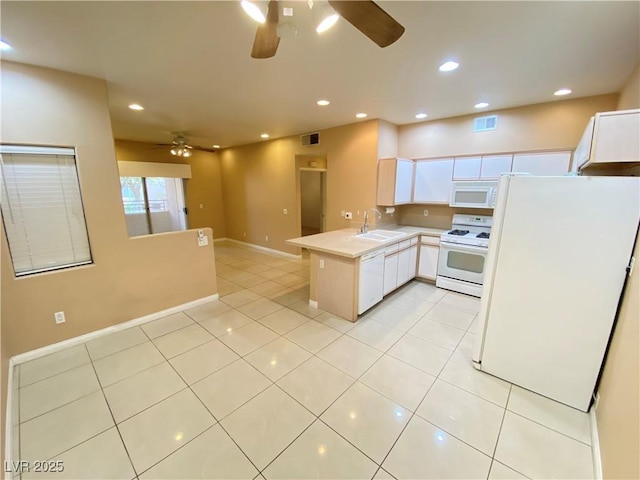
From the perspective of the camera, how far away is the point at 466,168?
3979 millimetres

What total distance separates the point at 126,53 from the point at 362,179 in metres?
3.34

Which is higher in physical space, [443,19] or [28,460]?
[443,19]

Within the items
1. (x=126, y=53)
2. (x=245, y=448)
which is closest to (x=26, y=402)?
(x=245, y=448)

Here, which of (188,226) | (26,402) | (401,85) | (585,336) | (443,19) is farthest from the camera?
(188,226)

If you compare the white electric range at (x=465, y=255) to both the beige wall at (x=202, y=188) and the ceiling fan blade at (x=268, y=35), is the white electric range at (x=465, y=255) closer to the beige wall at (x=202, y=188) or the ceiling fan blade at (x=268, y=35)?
the ceiling fan blade at (x=268, y=35)

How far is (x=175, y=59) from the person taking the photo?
7.40 feet

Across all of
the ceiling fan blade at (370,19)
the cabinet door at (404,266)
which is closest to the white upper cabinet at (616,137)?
the ceiling fan blade at (370,19)

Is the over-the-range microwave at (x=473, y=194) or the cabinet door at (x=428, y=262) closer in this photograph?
the over-the-range microwave at (x=473, y=194)

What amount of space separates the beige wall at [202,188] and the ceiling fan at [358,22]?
19.7 ft

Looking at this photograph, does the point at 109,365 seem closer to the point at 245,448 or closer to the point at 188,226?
the point at 245,448

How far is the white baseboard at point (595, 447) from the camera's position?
1.46m

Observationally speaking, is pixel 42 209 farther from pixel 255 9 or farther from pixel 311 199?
pixel 311 199

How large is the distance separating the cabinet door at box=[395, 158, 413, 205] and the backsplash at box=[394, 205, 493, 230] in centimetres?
40

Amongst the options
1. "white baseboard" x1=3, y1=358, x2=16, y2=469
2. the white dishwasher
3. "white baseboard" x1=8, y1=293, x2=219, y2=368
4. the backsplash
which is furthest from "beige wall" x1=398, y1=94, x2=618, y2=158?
"white baseboard" x1=3, y1=358, x2=16, y2=469
